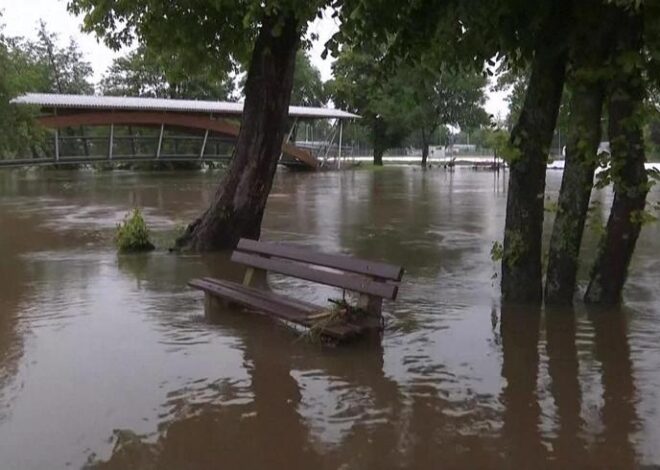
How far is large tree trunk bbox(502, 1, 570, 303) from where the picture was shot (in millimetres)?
7078

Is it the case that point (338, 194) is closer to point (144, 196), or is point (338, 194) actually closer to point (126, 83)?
point (144, 196)

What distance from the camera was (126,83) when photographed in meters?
64.5

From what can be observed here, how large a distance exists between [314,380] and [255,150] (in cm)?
684

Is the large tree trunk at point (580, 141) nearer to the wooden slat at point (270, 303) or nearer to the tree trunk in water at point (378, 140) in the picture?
the wooden slat at point (270, 303)

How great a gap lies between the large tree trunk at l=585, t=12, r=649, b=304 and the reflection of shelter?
33.3m

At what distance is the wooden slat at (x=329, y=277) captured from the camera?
6.24 metres

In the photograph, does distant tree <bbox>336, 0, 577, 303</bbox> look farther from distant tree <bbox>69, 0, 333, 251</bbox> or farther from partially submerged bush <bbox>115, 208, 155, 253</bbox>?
partially submerged bush <bbox>115, 208, 155, 253</bbox>

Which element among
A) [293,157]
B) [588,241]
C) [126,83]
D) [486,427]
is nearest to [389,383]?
[486,427]

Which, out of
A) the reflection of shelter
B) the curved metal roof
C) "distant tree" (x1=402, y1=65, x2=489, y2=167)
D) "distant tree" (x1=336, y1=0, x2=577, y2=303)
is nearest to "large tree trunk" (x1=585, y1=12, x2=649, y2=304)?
"distant tree" (x1=336, y1=0, x2=577, y2=303)

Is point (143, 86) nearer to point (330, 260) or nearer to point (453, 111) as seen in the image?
point (453, 111)

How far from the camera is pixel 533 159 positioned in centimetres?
737

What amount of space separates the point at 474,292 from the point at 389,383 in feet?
12.1

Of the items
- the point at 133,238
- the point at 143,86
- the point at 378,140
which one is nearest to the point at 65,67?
the point at 143,86

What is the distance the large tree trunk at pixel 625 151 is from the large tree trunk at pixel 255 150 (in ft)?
19.5
